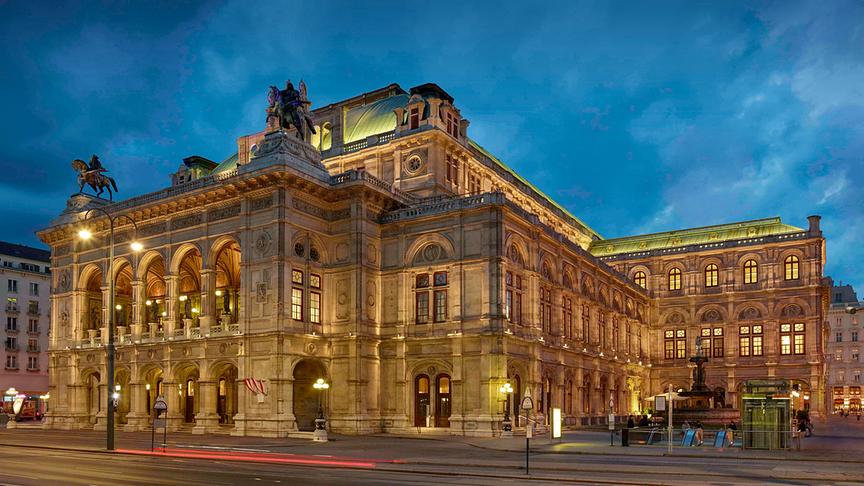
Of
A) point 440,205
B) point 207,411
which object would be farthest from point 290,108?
point 207,411

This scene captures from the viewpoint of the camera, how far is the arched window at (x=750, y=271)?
87.8 meters

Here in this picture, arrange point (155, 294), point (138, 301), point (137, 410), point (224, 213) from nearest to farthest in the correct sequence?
point (224, 213)
point (137, 410)
point (138, 301)
point (155, 294)

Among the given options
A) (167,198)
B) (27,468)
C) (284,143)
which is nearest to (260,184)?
(284,143)

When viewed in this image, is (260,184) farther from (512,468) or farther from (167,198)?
(512,468)

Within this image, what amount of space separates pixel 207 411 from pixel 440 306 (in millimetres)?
16982

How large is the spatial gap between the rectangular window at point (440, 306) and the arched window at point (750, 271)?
48471 millimetres

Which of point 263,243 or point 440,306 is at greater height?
point 263,243

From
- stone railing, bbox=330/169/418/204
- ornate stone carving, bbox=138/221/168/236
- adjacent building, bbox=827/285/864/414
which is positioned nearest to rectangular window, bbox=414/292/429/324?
stone railing, bbox=330/169/418/204

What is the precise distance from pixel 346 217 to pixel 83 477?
32415 millimetres

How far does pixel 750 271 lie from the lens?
88125 mm

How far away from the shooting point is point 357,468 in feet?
95.2

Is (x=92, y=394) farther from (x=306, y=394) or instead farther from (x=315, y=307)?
(x=315, y=307)

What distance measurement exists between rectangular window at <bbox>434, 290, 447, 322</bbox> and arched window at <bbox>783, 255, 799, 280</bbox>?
164 feet

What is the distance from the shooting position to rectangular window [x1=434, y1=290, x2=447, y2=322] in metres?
53.4
